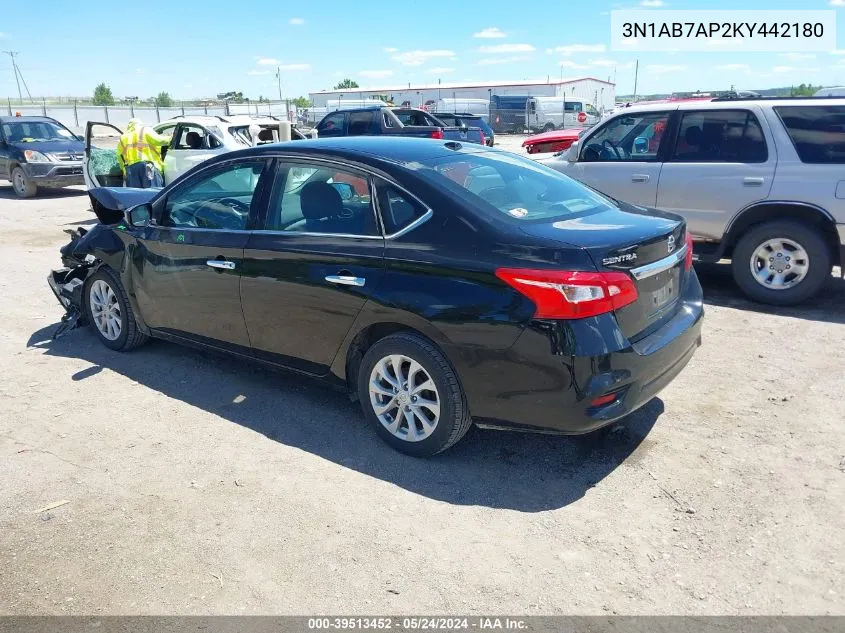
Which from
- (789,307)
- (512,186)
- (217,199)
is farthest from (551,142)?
(512,186)

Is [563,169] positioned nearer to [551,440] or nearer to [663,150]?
[663,150]

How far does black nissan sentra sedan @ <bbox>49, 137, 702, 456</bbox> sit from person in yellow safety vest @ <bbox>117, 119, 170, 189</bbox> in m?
6.77

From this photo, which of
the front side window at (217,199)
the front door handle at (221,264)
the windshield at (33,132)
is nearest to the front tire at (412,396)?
the front door handle at (221,264)

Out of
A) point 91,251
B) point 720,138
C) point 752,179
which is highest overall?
point 720,138

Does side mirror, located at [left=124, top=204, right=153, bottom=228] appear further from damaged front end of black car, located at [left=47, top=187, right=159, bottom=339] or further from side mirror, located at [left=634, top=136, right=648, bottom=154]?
side mirror, located at [left=634, top=136, right=648, bottom=154]

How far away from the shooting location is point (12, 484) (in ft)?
12.2

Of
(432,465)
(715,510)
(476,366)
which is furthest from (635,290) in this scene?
(432,465)

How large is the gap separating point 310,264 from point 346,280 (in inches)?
11.9

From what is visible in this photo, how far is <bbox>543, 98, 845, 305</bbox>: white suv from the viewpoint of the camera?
20.3ft

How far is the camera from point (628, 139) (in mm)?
7402

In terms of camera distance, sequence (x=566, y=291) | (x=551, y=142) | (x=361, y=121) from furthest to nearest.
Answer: (x=361, y=121) → (x=551, y=142) → (x=566, y=291)

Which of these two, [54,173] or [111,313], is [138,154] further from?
[111,313]

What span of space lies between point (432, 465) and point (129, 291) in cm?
288

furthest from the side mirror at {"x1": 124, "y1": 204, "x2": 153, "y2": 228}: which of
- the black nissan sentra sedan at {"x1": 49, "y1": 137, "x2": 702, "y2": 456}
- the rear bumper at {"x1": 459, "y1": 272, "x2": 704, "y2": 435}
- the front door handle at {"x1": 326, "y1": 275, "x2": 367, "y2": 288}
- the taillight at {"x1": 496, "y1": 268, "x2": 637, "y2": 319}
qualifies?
the taillight at {"x1": 496, "y1": 268, "x2": 637, "y2": 319}
